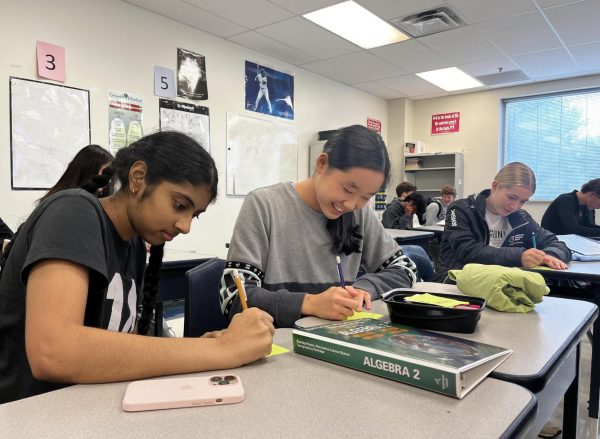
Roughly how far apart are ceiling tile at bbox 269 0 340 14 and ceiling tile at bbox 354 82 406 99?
2.26 metres

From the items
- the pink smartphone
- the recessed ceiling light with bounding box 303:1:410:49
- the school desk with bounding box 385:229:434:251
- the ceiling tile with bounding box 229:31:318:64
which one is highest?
the recessed ceiling light with bounding box 303:1:410:49

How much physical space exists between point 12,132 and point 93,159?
1.07m

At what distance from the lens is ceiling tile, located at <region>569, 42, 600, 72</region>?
13.9 ft

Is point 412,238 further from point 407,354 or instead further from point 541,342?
point 407,354

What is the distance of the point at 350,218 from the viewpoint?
1340 millimetres

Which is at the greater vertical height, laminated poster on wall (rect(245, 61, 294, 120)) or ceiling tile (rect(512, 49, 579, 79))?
ceiling tile (rect(512, 49, 579, 79))

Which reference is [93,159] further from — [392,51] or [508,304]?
[392,51]

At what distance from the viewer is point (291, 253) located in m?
1.28

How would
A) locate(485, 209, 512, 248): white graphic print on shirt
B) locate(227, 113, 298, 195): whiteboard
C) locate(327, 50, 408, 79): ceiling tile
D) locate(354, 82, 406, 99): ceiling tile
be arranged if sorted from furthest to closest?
locate(354, 82, 406, 99): ceiling tile, locate(327, 50, 408, 79): ceiling tile, locate(227, 113, 298, 195): whiteboard, locate(485, 209, 512, 248): white graphic print on shirt

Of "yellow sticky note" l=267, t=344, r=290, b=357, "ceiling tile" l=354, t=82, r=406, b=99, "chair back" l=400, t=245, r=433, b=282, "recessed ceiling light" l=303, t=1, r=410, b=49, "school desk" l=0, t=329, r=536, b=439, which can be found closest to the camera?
"school desk" l=0, t=329, r=536, b=439

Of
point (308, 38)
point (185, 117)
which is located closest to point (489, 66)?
point (308, 38)

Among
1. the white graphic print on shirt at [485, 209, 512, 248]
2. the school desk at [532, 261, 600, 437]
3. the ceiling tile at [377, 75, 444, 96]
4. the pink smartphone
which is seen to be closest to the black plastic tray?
the pink smartphone

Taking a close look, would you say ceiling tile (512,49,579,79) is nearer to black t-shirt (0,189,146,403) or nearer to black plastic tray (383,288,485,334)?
black plastic tray (383,288,485,334)

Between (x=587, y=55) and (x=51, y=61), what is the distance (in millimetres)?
4850
